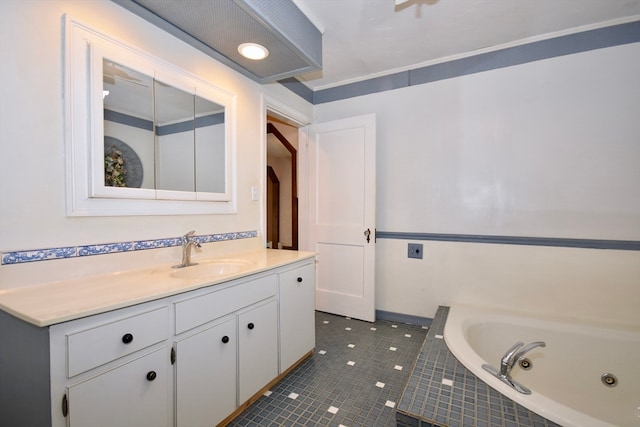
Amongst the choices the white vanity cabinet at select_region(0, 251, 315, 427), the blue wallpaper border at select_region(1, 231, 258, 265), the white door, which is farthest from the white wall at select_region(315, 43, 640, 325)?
the blue wallpaper border at select_region(1, 231, 258, 265)

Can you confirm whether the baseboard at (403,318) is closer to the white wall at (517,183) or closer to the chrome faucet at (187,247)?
the white wall at (517,183)

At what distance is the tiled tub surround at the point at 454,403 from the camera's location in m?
1.06

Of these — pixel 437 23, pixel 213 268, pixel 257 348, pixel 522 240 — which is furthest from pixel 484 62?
pixel 257 348

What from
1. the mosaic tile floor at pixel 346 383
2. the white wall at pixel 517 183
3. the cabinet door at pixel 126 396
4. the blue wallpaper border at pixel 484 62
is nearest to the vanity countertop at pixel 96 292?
the cabinet door at pixel 126 396

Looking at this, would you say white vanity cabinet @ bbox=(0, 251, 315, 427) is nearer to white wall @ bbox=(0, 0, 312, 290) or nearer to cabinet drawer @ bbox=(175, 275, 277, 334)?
cabinet drawer @ bbox=(175, 275, 277, 334)

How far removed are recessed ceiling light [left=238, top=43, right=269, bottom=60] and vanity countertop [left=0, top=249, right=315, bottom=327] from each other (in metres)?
1.39

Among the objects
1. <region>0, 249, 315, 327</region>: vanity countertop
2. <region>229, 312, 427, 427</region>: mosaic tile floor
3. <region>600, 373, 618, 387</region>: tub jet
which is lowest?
<region>229, 312, 427, 427</region>: mosaic tile floor

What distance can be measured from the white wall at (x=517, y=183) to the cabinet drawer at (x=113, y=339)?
6.95 feet

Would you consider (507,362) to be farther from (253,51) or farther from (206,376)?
(253,51)

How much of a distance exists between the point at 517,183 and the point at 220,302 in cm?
232

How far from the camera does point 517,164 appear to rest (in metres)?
2.22

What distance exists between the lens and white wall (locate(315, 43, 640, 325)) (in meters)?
1.96

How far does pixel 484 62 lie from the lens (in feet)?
7.63

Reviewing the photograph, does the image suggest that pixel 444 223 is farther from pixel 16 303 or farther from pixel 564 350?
pixel 16 303
